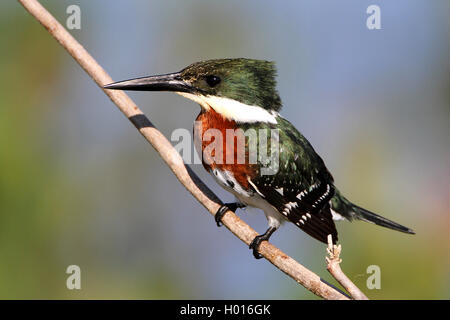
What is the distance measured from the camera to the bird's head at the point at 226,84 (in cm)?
303

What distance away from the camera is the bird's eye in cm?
303

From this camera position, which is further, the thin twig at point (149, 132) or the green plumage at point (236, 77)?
the green plumage at point (236, 77)

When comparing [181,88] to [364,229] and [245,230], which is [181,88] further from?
[364,229]

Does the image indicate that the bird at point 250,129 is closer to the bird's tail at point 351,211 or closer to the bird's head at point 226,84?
the bird's head at point 226,84

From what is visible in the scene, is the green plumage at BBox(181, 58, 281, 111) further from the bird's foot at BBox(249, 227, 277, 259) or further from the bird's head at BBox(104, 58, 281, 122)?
the bird's foot at BBox(249, 227, 277, 259)

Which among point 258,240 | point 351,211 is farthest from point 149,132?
point 351,211

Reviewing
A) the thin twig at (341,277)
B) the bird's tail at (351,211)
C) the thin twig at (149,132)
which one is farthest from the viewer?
the bird's tail at (351,211)

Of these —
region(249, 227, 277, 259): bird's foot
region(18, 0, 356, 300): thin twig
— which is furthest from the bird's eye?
region(249, 227, 277, 259): bird's foot

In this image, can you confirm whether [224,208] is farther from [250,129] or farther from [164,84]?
[164,84]

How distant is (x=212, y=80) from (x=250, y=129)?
0.95ft

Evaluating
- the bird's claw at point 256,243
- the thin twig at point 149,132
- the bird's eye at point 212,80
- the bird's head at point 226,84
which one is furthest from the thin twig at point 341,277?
the bird's eye at point 212,80

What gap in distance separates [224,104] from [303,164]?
0.50 metres

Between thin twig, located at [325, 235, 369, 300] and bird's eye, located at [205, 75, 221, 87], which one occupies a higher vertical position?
bird's eye, located at [205, 75, 221, 87]

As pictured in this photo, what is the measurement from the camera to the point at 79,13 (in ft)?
11.6
